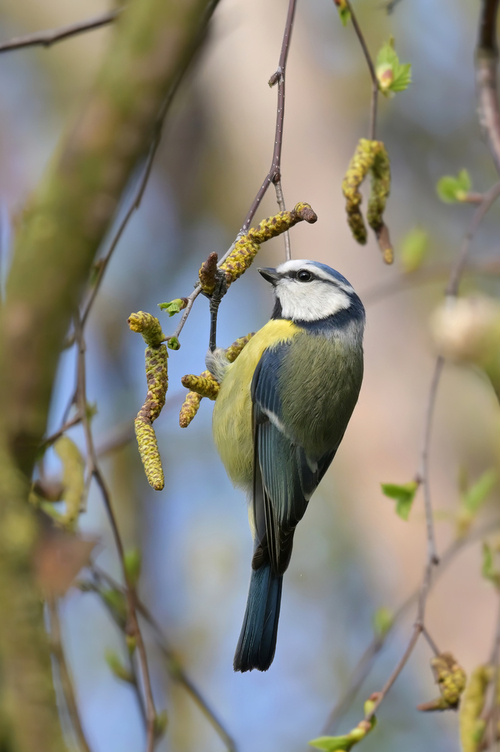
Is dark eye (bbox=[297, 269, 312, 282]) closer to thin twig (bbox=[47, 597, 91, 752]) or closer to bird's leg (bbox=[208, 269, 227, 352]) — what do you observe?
bird's leg (bbox=[208, 269, 227, 352])

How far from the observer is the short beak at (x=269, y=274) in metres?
2.15

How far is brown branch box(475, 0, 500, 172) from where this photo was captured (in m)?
1.50

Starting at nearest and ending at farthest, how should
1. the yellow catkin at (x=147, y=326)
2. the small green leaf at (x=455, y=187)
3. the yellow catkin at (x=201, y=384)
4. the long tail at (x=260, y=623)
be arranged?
the yellow catkin at (x=147, y=326) < the yellow catkin at (x=201, y=384) < the small green leaf at (x=455, y=187) < the long tail at (x=260, y=623)

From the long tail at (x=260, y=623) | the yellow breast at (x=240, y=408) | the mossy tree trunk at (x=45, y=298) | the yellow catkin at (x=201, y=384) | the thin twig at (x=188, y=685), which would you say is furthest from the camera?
the yellow breast at (x=240, y=408)

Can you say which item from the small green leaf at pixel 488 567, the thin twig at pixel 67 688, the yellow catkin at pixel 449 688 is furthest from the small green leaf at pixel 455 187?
the thin twig at pixel 67 688

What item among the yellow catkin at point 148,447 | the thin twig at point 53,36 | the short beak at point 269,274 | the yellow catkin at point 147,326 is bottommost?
the yellow catkin at point 148,447

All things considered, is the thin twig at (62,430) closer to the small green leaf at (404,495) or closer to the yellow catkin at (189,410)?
the yellow catkin at (189,410)

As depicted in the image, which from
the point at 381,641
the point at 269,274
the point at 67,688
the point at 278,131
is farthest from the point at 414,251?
the point at 67,688

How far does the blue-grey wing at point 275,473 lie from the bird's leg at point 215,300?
18 cm

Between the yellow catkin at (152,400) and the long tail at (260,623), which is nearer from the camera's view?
the yellow catkin at (152,400)

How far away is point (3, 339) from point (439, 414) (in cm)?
360

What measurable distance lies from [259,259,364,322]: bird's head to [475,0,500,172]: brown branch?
28.8 inches

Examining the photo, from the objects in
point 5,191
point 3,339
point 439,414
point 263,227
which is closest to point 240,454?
point 263,227

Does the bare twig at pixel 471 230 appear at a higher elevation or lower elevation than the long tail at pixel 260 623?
higher
